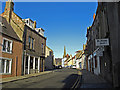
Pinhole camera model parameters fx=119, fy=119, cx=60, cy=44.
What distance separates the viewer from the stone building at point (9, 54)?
50.7 ft

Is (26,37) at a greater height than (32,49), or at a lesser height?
greater

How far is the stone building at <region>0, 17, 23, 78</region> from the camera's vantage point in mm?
15461

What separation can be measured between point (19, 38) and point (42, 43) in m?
8.93

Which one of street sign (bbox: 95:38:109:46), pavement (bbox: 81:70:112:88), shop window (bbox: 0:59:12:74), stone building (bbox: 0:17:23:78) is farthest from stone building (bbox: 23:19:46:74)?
street sign (bbox: 95:38:109:46)

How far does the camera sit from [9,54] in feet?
54.5

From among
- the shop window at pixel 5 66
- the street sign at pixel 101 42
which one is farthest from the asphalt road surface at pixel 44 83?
the street sign at pixel 101 42

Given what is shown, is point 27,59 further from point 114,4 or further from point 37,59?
point 114,4

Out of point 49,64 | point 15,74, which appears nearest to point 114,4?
point 15,74

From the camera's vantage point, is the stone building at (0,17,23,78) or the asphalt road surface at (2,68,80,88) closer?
the asphalt road surface at (2,68,80,88)

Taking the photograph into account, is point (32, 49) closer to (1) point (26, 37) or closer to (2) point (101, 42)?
(1) point (26, 37)

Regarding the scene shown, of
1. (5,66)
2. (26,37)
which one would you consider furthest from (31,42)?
(5,66)

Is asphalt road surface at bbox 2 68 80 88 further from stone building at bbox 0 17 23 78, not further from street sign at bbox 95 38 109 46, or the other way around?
stone building at bbox 0 17 23 78

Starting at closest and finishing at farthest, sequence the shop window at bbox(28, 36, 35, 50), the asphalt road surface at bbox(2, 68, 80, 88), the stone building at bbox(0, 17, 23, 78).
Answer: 1. the asphalt road surface at bbox(2, 68, 80, 88)
2. the stone building at bbox(0, 17, 23, 78)
3. the shop window at bbox(28, 36, 35, 50)

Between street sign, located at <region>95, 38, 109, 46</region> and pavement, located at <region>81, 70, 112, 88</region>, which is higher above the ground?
street sign, located at <region>95, 38, 109, 46</region>
